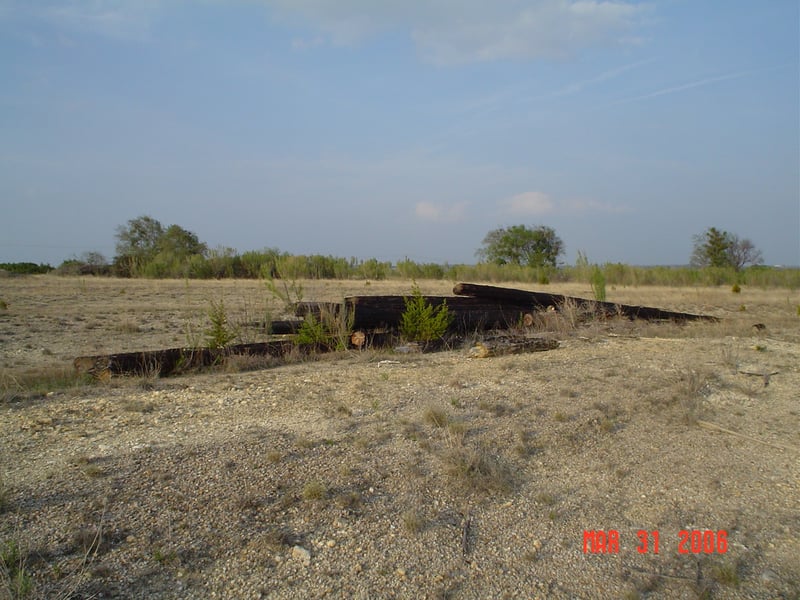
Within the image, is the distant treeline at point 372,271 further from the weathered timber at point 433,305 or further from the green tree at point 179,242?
the weathered timber at point 433,305

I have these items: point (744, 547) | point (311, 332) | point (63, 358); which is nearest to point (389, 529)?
point (744, 547)

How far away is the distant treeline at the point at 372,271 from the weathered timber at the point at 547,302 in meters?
14.9

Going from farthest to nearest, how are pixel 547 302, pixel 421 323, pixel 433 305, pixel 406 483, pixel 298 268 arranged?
pixel 298 268, pixel 547 302, pixel 433 305, pixel 421 323, pixel 406 483

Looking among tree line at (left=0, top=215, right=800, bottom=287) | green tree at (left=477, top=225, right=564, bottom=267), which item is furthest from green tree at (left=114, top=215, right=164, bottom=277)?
green tree at (left=477, top=225, right=564, bottom=267)

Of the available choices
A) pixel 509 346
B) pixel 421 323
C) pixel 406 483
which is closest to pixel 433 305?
pixel 421 323

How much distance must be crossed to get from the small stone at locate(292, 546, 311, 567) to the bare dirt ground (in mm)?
16

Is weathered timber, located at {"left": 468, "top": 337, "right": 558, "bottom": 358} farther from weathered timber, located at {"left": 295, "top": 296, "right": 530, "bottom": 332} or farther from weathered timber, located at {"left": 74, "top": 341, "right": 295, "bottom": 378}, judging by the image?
weathered timber, located at {"left": 74, "top": 341, "right": 295, "bottom": 378}

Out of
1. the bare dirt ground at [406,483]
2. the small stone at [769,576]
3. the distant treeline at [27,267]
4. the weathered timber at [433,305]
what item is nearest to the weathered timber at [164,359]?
the bare dirt ground at [406,483]

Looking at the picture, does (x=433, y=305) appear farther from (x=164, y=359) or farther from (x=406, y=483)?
(x=406, y=483)

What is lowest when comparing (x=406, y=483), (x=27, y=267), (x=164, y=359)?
(x=406, y=483)

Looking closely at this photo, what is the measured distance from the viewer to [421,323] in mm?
9547

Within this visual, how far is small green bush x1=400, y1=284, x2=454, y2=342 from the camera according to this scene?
9.51 metres

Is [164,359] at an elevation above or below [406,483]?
above

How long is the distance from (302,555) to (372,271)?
93.2 ft
